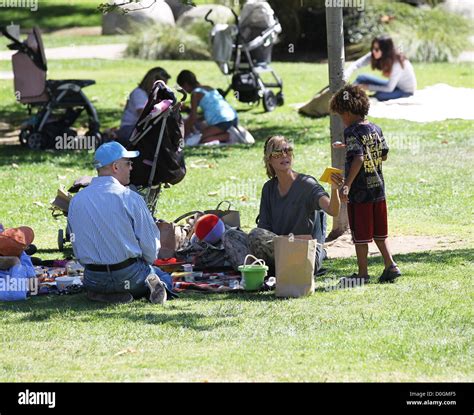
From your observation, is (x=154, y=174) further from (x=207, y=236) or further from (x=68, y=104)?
(x=68, y=104)

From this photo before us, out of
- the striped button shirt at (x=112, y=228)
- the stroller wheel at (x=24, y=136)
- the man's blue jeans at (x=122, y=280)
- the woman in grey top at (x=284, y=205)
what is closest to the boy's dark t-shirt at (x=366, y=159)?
the woman in grey top at (x=284, y=205)

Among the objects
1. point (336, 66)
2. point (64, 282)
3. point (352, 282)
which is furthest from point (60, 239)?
point (352, 282)

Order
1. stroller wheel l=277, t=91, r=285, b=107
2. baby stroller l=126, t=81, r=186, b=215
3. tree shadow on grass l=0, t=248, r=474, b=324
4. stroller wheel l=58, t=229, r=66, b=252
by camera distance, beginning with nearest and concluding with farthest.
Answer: tree shadow on grass l=0, t=248, r=474, b=324, baby stroller l=126, t=81, r=186, b=215, stroller wheel l=58, t=229, r=66, b=252, stroller wheel l=277, t=91, r=285, b=107

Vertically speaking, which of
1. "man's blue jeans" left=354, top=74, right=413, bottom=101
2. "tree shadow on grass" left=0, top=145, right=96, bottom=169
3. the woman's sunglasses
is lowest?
"tree shadow on grass" left=0, top=145, right=96, bottom=169

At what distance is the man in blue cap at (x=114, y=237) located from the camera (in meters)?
8.94

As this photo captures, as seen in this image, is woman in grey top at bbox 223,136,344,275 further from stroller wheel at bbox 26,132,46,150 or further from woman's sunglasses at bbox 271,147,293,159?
stroller wheel at bbox 26,132,46,150

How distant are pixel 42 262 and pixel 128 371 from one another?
4.03 meters

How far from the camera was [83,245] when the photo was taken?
8984 mm

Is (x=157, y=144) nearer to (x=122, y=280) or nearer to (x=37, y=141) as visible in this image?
(x=122, y=280)

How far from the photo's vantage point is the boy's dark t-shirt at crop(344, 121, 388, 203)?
938 centimetres

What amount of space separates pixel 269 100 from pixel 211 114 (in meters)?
3.49

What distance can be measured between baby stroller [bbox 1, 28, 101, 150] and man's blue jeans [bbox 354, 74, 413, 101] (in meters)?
4.74

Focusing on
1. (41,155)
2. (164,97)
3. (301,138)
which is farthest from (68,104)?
(164,97)

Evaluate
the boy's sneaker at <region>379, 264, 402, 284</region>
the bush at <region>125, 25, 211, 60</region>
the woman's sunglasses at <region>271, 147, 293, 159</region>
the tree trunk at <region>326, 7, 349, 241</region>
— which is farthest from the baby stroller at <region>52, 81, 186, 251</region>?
the bush at <region>125, 25, 211, 60</region>
